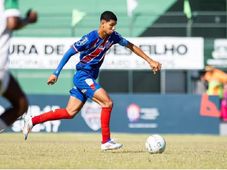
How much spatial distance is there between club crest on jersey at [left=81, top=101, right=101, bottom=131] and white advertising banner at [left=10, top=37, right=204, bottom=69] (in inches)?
95.8

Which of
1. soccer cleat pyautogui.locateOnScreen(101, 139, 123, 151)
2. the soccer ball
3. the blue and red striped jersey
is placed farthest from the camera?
the blue and red striped jersey

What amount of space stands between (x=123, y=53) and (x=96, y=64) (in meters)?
11.4

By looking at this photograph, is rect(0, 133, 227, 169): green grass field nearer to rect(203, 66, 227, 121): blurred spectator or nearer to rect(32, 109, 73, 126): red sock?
rect(32, 109, 73, 126): red sock

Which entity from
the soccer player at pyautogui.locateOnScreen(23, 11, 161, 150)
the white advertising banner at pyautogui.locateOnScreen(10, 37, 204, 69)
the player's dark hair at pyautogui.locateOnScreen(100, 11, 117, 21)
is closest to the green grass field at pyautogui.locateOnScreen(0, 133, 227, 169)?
the soccer player at pyautogui.locateOnScreen(23, 11, 161, 150)

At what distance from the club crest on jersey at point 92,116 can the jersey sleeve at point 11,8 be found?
13.2m

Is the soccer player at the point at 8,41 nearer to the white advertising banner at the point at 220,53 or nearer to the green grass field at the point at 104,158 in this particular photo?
the green grass field at the point at 104,158

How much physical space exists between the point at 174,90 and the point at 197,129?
3446 millimetres

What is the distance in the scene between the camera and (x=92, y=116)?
2303 cm

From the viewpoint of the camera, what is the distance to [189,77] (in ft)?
85.5

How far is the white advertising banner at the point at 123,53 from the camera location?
2520cm

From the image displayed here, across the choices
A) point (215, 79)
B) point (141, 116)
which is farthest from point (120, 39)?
point (215, 79)

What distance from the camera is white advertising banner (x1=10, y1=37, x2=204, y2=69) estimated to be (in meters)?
25.2

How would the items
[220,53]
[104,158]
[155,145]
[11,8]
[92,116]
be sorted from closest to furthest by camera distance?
[11,8] → [104,158] → [155,145] → [92,116] → [220,53]

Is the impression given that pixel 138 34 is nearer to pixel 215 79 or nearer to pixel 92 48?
pixel 215 79
